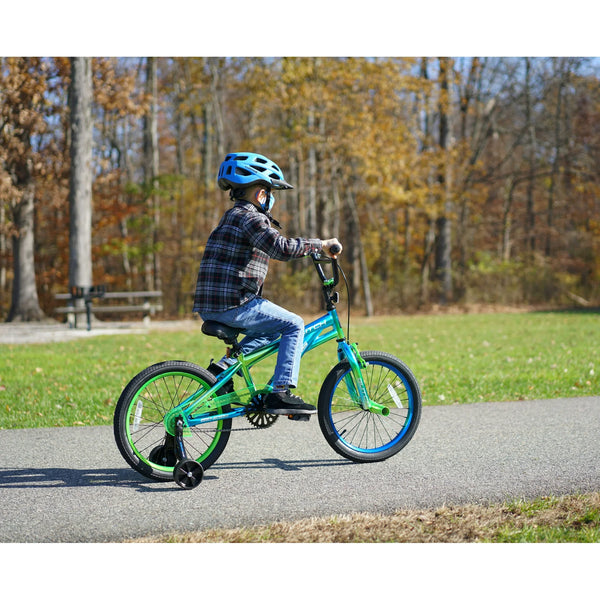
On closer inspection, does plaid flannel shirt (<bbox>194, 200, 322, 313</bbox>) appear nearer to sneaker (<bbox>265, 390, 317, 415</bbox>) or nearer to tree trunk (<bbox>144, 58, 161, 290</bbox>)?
sneaker (<bbox>265, 390, 317, 415</bbox>)

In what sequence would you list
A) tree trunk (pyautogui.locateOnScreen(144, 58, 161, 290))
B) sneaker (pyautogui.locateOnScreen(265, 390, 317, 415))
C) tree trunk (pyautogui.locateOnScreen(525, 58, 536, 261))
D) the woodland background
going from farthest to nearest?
1. tree trunk (pyautogui.locateOnScreen(525, 58, 536, 261))
2. tree trunk (pyautogui.locateOnScreen(144, 58, 161, 290))
3. the woodland background
4. sneaker (pyautogui.locateOnScreen(265, 390, 317, 415))

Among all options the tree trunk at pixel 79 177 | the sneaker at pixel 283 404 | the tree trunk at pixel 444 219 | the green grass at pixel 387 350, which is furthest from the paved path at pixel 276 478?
the tree trunk at pixel 444 219

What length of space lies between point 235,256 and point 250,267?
0.12 meters

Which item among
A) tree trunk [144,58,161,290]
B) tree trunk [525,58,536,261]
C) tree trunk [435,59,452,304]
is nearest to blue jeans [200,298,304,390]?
tree trunk [144,58,161,290]

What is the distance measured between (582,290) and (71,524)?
24676mm

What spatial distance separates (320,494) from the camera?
449 centimetres

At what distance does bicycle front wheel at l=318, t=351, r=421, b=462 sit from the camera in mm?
5070

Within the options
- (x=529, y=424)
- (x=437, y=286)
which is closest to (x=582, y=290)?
(x=437, y=286)

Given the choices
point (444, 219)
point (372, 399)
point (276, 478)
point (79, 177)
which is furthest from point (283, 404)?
point (444, 219)

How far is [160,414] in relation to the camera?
520 cm

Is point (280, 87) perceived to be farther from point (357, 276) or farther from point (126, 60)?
point (126, 60)

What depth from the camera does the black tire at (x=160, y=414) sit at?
181 inches

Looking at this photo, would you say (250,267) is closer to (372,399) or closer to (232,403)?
(232,403)

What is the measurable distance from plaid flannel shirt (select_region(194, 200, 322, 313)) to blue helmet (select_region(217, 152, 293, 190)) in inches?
6.9
